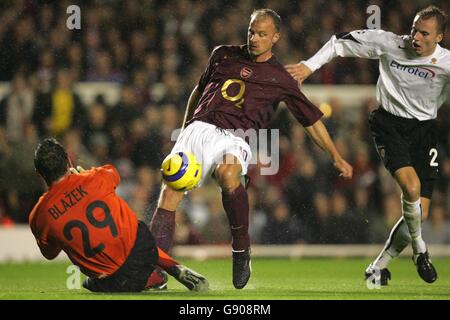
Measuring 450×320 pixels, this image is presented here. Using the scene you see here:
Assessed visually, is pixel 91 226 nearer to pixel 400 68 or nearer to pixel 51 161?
pixel 51 161

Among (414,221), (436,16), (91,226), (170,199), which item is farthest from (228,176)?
(436,16)

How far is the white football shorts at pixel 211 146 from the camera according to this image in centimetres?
762

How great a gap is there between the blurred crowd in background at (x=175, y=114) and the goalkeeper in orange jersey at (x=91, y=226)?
3754 mm

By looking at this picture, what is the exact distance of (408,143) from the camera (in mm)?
8320

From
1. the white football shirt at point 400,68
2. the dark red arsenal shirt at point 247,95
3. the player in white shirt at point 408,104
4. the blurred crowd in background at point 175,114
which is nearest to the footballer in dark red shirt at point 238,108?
the dark red arsenal shirt at point 247,95

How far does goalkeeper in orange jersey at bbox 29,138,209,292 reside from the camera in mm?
6723

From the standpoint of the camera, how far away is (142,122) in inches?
434

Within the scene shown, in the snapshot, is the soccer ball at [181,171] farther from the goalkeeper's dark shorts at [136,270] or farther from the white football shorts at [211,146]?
the goalkeeper's dark shorts at [136,270]

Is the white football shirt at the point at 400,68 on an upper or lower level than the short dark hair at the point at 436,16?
lower

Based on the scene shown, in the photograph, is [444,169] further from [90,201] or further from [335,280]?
[90,201]

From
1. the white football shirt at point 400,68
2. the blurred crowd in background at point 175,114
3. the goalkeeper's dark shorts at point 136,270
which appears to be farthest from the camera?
the blurred crowd in background at point 175,114

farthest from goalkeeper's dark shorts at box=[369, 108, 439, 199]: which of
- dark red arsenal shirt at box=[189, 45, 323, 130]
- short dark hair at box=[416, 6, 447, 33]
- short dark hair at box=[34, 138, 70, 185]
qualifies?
short dark hair at box=[34, 138, 70, 185]
